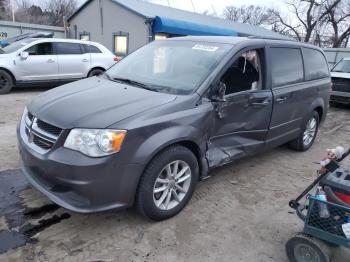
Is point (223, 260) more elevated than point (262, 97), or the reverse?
point (262, 97)

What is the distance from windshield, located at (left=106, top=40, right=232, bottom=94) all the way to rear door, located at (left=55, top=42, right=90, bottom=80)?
6.01 m

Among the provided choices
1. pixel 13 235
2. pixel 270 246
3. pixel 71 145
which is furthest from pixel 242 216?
pixel 13 235

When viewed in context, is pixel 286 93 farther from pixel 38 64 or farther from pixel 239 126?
pixel 38 64

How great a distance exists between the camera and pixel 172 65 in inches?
144

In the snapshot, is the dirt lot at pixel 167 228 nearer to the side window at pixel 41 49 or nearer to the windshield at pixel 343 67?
the side window at pixel 41 49

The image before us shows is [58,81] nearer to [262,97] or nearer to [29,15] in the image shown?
[262,97]

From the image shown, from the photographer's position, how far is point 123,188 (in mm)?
2664

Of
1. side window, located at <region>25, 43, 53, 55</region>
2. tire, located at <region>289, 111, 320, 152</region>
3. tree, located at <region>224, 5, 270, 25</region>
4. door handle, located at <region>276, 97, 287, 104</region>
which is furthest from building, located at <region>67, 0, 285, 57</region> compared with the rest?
tree, located at <region>224, 5, 270, 25</region>

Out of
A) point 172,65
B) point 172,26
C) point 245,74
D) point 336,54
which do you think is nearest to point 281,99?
point 245,74

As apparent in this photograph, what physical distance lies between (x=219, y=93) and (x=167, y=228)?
1424 mm

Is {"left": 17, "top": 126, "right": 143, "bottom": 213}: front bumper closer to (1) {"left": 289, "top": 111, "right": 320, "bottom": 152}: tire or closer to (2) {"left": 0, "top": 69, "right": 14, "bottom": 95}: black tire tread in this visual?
(1) {"left": 289, "top": 111, "right": 320, "bottom": 152}: tire

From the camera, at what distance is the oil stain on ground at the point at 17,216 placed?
8.95ft

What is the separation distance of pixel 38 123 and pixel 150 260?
154 centimetres

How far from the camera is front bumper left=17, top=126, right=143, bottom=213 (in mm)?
2508
